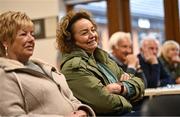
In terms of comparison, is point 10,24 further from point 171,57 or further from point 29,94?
point 171,57

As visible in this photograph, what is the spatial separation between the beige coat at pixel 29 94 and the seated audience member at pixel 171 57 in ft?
9.05

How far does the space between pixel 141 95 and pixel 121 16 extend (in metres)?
3.01

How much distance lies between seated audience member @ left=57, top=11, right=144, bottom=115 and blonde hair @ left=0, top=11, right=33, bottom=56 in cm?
40

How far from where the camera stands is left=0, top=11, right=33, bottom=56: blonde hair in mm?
1920

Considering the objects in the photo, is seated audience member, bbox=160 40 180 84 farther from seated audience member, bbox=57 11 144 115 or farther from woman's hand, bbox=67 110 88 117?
woman's hand, bbox=67 110 88 117

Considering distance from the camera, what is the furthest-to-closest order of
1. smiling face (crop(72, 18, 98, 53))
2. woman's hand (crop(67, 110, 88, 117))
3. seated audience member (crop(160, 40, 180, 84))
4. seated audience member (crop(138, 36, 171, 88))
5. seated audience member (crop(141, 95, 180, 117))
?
seated audience member (crop(160, 40, 180, 84)) < seated audience member (crop(138, 36, 171, 88)) < smiling face (crop(72, 18, 98, 53)) < woman's hand (crop(67, 110, 88, 117)) < seated audience member (crop(141, 95, 180, 117))

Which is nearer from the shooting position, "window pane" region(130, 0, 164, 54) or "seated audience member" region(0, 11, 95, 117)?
"seated audience member" region(0, 11, 95, 117)

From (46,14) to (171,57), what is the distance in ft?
5.98

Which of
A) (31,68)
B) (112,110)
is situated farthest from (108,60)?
(31,68)

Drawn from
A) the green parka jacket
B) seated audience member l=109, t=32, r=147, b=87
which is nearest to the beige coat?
the green parka jacket

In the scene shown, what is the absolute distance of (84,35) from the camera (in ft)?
7.64

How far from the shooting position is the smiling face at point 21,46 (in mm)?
1960

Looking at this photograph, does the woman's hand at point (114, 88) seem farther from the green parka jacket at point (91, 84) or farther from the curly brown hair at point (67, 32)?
the curly brown hair at point (67, 32)

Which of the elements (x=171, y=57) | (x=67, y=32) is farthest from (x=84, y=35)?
(x=171, y=57)
